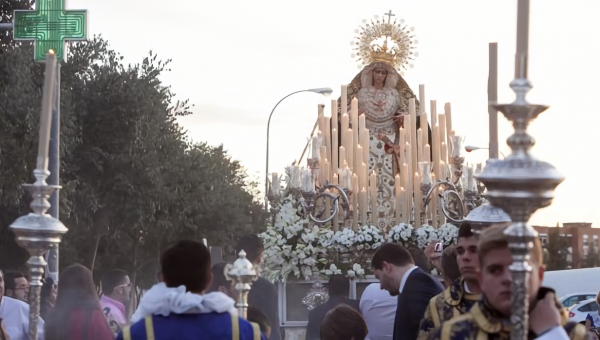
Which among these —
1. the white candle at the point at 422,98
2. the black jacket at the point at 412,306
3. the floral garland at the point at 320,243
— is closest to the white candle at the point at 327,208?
Result: the floral garland at the point at 320,243

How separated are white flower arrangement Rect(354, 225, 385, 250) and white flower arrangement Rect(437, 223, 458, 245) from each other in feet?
2.24

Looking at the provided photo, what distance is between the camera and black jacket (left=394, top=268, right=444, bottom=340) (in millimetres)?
6734

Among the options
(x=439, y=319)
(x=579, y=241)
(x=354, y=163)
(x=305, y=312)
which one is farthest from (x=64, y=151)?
(x=579, y=241)

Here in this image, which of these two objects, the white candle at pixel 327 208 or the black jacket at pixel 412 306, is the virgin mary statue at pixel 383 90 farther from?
the black jacket at pixel 412 306

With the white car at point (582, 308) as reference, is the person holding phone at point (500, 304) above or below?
above

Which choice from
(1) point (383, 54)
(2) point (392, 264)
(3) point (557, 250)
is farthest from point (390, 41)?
(3) point (557, 250)

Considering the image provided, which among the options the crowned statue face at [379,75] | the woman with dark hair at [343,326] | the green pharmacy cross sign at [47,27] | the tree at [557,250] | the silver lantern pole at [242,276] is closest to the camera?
the silver lantern pole at [242,276]

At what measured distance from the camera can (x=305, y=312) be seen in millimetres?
Result: 13477

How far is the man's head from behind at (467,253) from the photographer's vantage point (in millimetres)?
5145

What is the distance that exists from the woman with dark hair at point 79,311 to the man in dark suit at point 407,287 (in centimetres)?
180

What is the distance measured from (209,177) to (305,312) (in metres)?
19.9

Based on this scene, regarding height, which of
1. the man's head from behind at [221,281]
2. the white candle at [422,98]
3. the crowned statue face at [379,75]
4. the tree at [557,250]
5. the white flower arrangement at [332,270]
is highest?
the crowned statue face at [379,75]

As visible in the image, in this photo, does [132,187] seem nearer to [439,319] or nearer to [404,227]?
[404,227]

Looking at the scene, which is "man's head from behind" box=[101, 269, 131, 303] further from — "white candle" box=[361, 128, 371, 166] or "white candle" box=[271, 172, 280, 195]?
"white candle" box=[361, 128, 371, 166]
